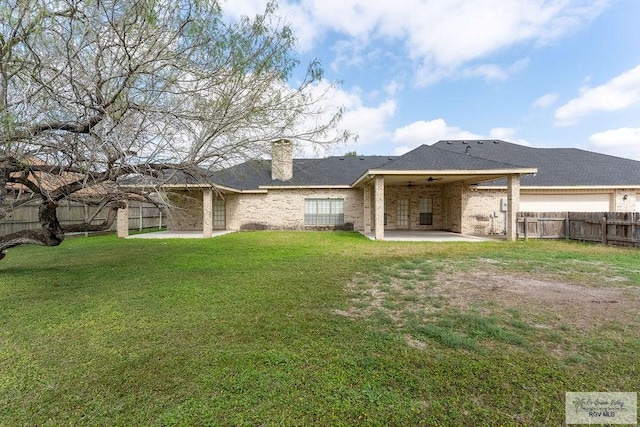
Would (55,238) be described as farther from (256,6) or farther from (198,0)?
(256,6)

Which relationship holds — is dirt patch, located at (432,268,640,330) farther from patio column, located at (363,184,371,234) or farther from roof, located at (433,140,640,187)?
roof, located at (433,140,640,187)

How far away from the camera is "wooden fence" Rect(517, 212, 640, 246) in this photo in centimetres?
1044

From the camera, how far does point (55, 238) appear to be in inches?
239

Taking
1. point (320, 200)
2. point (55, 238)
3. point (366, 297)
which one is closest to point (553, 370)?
point (366, 297)

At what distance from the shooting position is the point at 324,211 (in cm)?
1792

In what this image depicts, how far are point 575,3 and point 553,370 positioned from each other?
11.7 meters

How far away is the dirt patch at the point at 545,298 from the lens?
4.00 m

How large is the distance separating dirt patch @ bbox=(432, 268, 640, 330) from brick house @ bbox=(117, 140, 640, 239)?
339 inches

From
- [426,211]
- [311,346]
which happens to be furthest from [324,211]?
[311,346]

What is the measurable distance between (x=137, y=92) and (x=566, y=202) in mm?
18069

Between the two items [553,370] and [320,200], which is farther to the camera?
[320,200]

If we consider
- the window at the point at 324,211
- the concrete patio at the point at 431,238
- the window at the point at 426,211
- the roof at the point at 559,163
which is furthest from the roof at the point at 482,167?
the window at the point at 426,211

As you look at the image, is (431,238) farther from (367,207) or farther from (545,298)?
(545,298)

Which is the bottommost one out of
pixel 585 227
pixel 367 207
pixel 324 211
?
pixel 585 227
